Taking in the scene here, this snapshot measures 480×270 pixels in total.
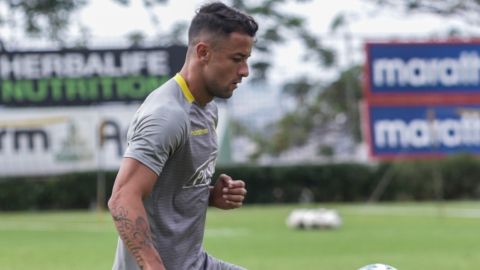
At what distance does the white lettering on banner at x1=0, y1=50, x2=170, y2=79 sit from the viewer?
20.9m

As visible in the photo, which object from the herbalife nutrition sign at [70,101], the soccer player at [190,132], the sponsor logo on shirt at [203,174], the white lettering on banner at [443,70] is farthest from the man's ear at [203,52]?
the herbalife nutrition sign at [70,101]

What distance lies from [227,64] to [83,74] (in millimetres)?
19015

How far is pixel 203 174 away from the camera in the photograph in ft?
9.73

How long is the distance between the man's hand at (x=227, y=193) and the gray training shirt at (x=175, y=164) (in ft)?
0.86

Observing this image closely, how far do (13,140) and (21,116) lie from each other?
81cm

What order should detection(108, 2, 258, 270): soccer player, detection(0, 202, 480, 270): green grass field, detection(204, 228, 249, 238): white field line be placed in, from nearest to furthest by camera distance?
detection(108, 2, 258, 270): soccer player < detection(0, 202, 480, 270): green grass field < detection(204, 228, 249, 238): white field line

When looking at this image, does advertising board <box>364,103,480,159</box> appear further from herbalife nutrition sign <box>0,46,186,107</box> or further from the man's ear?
the man's ear

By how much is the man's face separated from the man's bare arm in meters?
0.55

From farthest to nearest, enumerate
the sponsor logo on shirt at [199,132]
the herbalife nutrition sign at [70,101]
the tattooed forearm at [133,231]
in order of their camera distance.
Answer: the herbalife nutrition sign at [70,101] → the sponsor logo on shirt at [199,132] → the tattooed forearm at [133,231]

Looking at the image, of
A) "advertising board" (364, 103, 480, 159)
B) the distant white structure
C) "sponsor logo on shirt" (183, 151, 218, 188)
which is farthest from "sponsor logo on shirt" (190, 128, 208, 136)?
"advertising board" (364, 103, 480, 159)

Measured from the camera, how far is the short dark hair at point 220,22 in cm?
286

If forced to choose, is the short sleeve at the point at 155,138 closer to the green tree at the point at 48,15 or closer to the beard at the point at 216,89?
the beard at the point at 216,89

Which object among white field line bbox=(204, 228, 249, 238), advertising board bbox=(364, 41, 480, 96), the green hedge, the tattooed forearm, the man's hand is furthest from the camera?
the green hedge

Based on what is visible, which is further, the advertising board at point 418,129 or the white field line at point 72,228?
the advertising board at point 418,129
